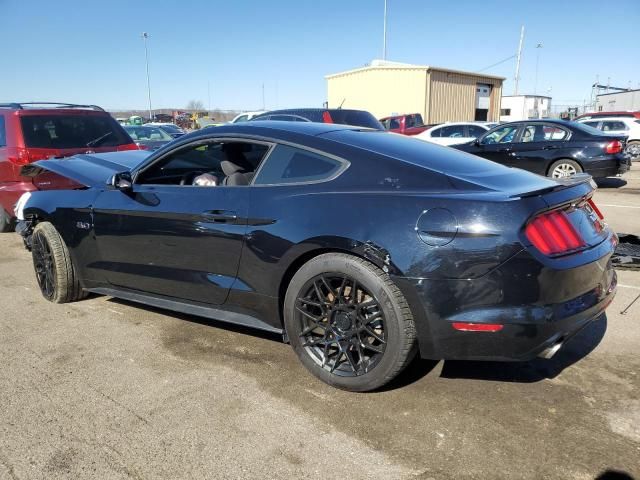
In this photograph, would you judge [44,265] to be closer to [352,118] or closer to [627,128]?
[352,118]

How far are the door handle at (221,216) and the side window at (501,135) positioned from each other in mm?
9432

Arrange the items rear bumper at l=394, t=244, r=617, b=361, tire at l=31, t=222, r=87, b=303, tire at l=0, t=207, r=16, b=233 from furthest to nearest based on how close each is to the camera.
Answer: tire at l=0, t=207, r=16, b=233, tire at l=31, t=222, r=87, b=303, rear bumper at l=394, t=244, r=617, b=361

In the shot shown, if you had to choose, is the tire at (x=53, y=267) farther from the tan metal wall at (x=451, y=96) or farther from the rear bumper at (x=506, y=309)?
the tan metal wall at (x=451, y=96)

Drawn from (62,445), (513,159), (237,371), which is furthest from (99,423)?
(513,159)

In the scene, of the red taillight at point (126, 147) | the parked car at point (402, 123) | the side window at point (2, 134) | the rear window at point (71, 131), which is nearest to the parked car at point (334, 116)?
the red taillight at point (126, 147)

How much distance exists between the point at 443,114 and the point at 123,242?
91.5 feet

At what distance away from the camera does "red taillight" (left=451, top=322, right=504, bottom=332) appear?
101 inches

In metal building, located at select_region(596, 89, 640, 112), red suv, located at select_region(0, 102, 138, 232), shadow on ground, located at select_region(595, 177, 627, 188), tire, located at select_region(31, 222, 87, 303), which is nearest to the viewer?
tire, located at select_region(31, 222, 87, 303)

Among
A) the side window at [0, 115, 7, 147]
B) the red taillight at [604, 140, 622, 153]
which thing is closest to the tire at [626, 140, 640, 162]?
the red taillight at [604, 140, 622, 153]

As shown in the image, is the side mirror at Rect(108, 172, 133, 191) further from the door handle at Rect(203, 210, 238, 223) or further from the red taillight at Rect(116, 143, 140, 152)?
the red taillight at Rect(116, 143, 140, 152)

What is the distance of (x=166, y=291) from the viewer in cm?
376

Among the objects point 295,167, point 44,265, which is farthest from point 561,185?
point 44,265

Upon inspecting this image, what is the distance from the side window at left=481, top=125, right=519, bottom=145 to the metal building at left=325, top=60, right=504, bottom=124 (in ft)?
52.2

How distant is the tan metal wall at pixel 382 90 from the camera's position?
2802cm
